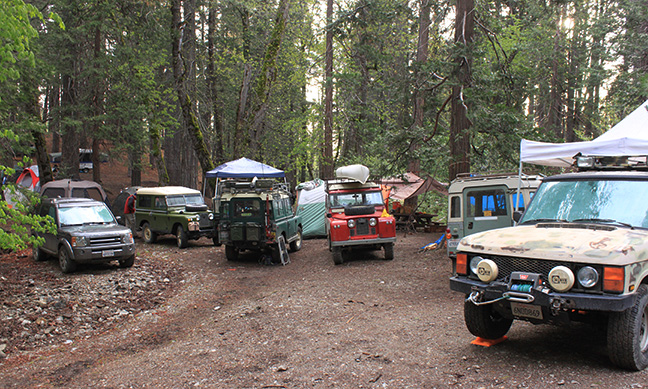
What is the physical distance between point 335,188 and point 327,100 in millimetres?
12068

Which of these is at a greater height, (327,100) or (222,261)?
(327,100)

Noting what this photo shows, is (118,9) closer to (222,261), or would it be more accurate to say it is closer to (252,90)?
(252,90)

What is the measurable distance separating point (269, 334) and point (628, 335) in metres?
4.45

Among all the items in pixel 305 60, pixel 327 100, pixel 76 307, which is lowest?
pixel 76 307

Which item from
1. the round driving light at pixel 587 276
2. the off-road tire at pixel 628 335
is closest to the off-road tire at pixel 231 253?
the round driving light at pixel 587 276

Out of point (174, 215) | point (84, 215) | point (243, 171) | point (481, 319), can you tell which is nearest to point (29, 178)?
point (174, 215)

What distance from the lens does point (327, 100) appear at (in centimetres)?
2456

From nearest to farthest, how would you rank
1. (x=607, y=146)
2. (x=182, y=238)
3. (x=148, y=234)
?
(x=607, y=146) → (x=182, y=238) → (x=148, y=234)

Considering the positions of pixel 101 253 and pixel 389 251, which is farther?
pixel 389 251

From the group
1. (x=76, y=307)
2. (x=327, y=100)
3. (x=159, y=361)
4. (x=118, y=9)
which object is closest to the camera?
(x=159, y=361)

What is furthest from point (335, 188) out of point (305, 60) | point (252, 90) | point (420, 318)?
point (305, 60)

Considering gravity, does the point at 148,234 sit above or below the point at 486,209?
below

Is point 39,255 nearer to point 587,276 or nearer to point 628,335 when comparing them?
point 587,276

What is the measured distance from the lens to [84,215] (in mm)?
12297
